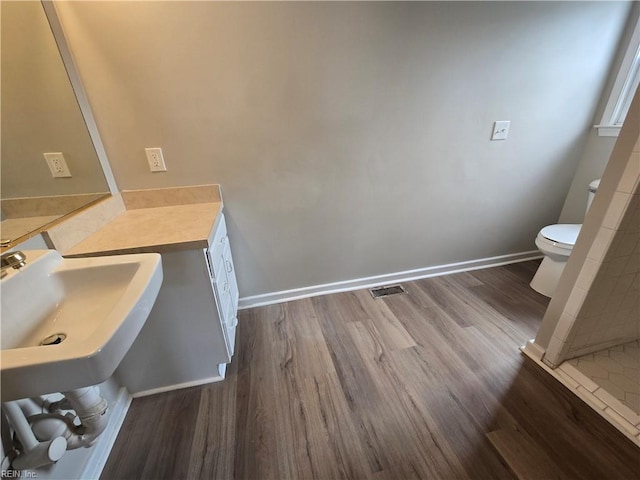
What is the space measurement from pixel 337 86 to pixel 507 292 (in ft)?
6.37

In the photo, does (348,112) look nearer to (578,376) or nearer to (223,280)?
(223,280)

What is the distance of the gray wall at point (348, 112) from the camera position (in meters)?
1.33

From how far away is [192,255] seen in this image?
1.14 meters

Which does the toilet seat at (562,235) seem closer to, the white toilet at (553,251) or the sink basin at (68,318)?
the white toilet at (553,251)

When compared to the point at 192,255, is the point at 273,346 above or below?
below

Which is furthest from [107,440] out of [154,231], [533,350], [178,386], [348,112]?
[533,350]

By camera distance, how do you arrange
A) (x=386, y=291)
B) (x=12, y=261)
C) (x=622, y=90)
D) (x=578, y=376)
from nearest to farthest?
(x=12, y=261)
(x=578, y=376)
(x=622, y=90)
(x=386, y=291)

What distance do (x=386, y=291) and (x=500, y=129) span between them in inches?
56.0

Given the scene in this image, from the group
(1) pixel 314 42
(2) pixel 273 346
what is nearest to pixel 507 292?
(2) pixel 273 346

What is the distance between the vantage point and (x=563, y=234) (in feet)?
6.04

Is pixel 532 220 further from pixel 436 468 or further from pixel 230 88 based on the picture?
pixel 230 88

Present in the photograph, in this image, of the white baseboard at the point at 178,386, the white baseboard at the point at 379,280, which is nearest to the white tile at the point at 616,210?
the white baseboard at the point at 379,280

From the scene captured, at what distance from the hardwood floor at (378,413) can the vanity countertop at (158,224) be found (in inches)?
32.7

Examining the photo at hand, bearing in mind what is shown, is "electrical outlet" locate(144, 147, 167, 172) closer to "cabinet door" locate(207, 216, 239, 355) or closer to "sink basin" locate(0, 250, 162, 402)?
"cabinet door" locate(207, 216, 239, 355)
